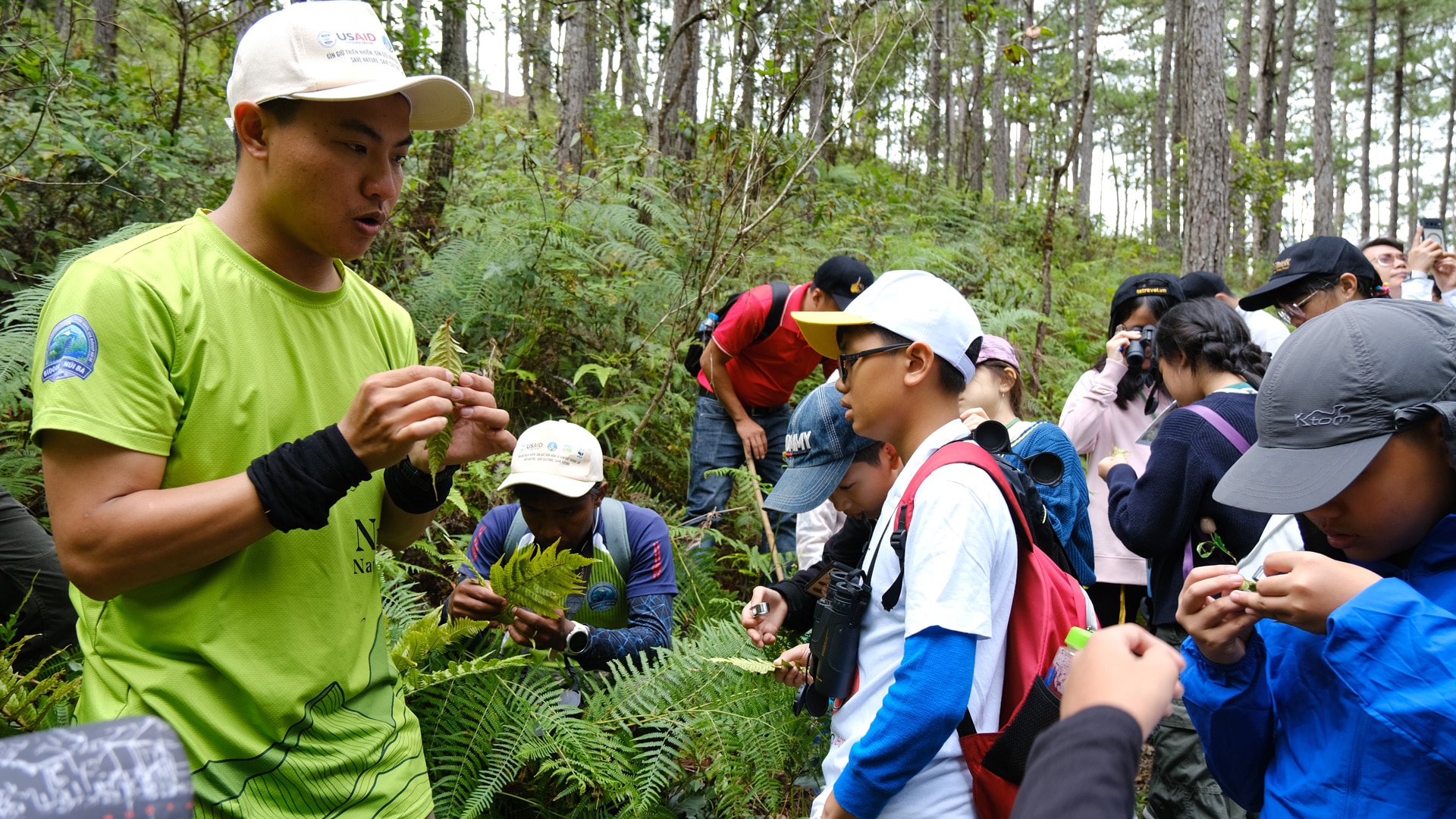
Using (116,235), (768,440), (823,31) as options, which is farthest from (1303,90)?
(116,235)

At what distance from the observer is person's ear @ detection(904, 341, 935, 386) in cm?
242

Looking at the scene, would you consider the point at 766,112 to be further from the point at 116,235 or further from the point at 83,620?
the point at 83,620

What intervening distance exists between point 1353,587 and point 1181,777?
95.3 inches

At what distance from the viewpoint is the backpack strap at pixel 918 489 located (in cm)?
214

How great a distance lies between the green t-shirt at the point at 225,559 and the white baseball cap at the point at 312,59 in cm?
32

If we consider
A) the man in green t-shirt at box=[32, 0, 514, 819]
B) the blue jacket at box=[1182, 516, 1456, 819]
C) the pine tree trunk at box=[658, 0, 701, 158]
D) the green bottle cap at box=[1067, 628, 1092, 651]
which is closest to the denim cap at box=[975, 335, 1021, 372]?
the blue jacket at box=[1182, 516, 1456, 819]

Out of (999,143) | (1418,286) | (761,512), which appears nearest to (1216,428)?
(761,512)

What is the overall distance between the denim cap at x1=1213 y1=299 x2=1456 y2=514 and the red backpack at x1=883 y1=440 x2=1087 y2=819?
52 cm

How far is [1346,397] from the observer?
65.0 inches

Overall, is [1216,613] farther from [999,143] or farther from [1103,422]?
[999,143]

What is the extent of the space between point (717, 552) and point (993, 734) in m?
3.82

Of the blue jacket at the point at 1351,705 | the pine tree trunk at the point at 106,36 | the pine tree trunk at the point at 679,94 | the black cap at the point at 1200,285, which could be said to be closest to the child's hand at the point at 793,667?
the blue jacket at the point at 1351,705

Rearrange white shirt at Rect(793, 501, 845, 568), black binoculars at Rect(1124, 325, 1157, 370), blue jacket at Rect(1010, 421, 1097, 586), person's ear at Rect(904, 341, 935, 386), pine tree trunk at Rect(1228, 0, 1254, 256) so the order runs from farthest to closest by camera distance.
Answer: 1. pine tree trunk at Rect(1228, 0, 1254, 256)
2. black binoculars at Rect(1124, 325, 1157, 370)
3. white shirt at Rect(793, 501, 845, 568)
4. blue jacket at Rect(1010, 421, 1097, 586)
5. person's ear at Rect(904, 341, 935, 386)

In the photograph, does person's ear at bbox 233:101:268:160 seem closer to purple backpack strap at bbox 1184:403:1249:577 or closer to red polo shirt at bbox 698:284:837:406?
purple backpack strap at bbox 1184:403:1249:577
